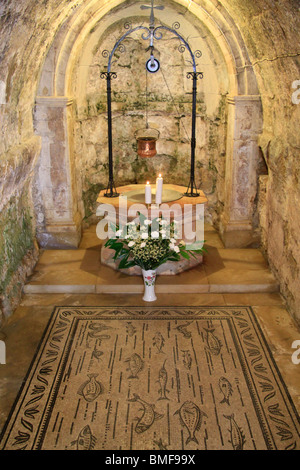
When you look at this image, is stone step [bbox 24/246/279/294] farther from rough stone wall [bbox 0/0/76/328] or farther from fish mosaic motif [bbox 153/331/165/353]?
fish mosaic motif [bbox 153/331/165/353]

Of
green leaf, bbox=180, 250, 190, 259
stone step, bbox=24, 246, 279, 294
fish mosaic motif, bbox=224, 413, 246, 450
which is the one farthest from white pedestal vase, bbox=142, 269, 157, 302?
fish mosaic motif, bbox=224, 413, 246, 450

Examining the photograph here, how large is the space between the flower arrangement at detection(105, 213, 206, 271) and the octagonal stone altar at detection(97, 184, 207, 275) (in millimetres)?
157

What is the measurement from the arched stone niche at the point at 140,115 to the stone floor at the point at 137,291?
47 cm

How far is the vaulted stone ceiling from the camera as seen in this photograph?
14.3ft

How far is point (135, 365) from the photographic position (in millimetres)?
4258

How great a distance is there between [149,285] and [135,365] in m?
1.12

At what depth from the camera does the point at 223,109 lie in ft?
21.1

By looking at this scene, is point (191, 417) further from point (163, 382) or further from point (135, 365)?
Result: point (135, 365)

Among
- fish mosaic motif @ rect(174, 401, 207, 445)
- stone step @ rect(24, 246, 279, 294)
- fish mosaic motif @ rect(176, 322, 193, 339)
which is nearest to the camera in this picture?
fish mosaic motif @ rect(174, 401, 207, 445)

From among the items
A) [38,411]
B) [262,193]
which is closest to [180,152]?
[262,193]

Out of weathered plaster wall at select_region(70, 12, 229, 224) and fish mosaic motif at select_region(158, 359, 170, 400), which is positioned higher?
weathered plaster wall at select_region(70, 12, 229, 224)

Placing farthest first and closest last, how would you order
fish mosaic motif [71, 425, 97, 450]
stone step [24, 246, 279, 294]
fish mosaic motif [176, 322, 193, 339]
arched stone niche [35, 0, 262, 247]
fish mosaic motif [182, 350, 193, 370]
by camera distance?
arched stone niche [35, 0, 262, 247]
stone step [24, 246, 279, 294]
fish mosaic motif [176, 322, 193, 339]
fish mosaic motif [182, 350, 193, 370]
fish mosaic motif [71, 425, 97, 450]

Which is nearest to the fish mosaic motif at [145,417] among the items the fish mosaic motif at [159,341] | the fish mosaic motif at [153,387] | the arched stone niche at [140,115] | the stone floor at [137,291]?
the fish mosaic motif at [153,387]

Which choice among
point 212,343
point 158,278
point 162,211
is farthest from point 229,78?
point 212,343
